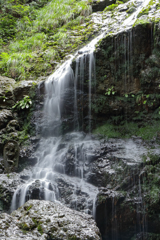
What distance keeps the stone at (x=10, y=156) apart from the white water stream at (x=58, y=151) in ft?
2.43

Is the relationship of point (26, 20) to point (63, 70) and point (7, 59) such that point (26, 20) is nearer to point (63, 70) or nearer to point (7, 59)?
point (7, 59)

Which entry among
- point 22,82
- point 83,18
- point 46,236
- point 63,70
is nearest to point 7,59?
point 22,82

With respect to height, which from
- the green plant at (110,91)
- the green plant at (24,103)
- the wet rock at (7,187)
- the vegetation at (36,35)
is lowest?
the wet rock at (7,187)

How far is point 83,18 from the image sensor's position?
40.5ft

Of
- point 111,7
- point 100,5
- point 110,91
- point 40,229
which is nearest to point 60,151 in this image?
point 110,91

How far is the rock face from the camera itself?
2.78m

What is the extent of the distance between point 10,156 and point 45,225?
421 centimetres

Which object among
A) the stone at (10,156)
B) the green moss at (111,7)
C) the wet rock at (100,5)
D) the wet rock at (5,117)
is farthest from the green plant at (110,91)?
the wet rock at (100,5)

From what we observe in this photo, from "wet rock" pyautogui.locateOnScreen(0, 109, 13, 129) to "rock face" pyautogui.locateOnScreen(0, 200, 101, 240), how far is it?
5.30 metres

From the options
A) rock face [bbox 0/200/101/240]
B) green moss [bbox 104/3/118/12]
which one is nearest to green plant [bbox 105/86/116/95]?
rock face [bbox 0/200/101/240]

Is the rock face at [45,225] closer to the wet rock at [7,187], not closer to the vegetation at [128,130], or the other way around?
the wet rock at [7,187]

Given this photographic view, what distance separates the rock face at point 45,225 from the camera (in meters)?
2.78

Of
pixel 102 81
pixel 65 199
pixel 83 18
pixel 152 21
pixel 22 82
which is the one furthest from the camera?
pixel 83 18

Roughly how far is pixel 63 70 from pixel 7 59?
3860 millimetres
